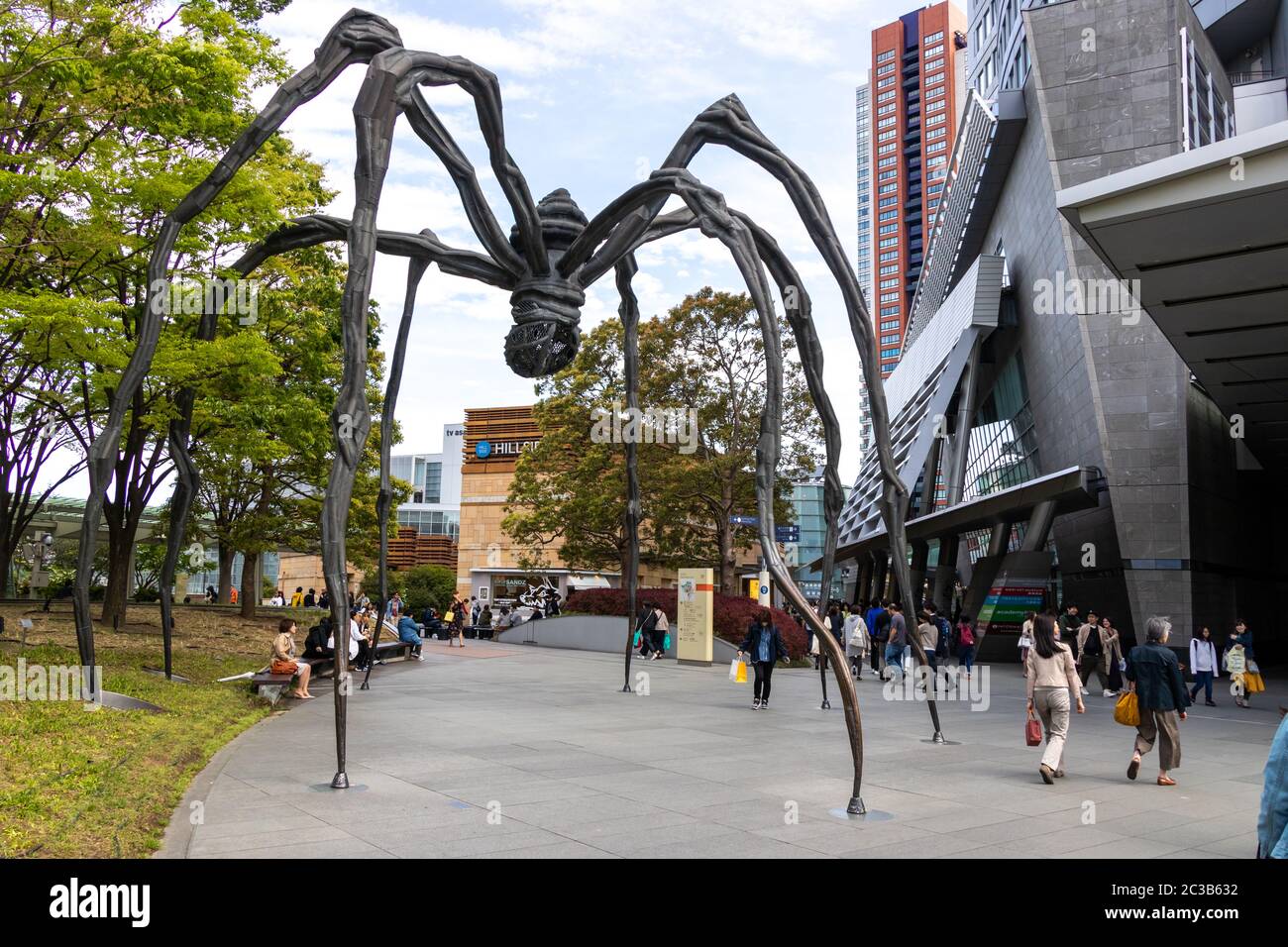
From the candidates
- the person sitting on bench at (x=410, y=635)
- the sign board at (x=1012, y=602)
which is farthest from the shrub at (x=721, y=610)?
the person sitting on bench at (x=410, y=635)

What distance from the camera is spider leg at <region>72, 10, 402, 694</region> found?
659 cm

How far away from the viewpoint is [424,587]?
49094 millimetres

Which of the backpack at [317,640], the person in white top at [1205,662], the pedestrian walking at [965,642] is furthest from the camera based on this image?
the pedestrian walking at [965,642]

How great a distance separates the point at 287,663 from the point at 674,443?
1821cm

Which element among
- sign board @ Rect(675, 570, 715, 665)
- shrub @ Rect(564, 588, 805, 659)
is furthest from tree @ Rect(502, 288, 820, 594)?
sign board @ Rect(675, 570, 715, 665)

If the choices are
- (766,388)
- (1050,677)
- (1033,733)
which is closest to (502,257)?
(766,388)

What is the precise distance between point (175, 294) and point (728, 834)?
1132cm

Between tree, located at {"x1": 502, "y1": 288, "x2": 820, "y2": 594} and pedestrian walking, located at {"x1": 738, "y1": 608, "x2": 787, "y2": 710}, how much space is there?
14113mm

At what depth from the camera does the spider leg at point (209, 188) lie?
6594mm

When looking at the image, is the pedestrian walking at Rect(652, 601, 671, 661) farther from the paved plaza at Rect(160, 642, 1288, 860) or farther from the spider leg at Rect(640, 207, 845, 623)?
the spider leg at Rect(640, 207, 845, 623)

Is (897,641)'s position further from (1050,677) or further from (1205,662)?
(1050,677)

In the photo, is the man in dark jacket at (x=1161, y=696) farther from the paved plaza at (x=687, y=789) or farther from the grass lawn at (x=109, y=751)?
the grass lawn at (x=109, y=751)

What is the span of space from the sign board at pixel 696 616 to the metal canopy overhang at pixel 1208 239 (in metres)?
11.1

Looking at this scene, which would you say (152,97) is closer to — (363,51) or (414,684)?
(363,51)
